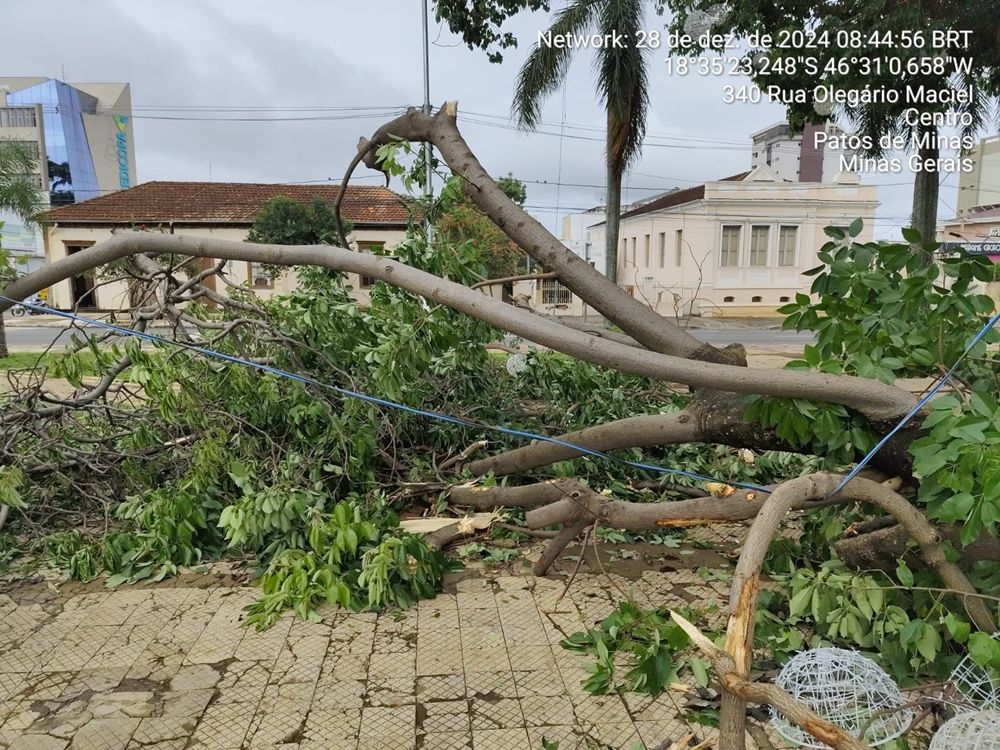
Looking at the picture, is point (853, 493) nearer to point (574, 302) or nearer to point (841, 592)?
point (841, 592)

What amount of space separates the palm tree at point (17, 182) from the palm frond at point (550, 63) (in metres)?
8.27

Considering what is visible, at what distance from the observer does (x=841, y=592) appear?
2.61m

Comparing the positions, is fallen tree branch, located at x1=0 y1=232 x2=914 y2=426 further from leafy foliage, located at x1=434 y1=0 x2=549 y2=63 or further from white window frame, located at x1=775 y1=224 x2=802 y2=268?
white window frame, located at x1=775 y1=224 x2=802 y2=268

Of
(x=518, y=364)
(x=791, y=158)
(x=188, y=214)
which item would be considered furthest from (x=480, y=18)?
(x=791, y=158)

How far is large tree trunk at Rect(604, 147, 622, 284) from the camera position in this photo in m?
12.6

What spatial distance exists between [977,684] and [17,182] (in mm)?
14134

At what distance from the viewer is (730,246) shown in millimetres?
24750

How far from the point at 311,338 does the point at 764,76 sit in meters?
3.82

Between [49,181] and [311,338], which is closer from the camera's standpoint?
[311,338]

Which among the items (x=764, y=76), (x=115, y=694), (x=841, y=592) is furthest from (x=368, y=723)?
(x=764, y=76)

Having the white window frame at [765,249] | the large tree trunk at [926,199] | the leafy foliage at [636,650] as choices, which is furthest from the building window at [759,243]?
the leafy foliage at [636,650]

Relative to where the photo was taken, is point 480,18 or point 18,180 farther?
point 18,180

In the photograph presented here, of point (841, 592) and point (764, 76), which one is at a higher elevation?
point (764, 76)

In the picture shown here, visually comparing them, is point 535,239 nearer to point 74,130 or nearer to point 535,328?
point 535,328
